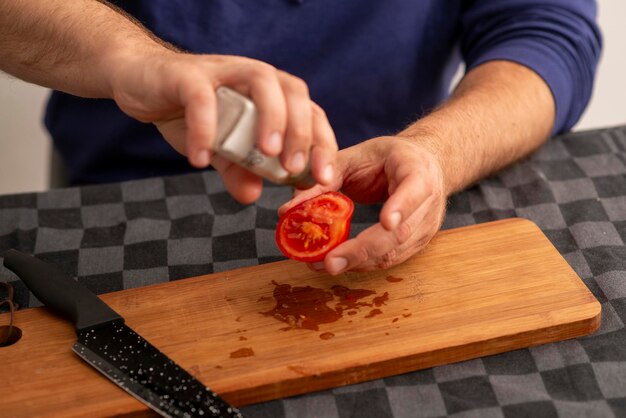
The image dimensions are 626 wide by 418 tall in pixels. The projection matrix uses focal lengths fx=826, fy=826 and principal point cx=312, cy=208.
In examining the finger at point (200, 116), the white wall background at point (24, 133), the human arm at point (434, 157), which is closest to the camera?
the finger at point (200, 116)

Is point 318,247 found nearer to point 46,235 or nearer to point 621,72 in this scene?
point 46,235

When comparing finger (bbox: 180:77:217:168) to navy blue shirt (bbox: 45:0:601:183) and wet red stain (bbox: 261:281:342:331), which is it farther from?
navy blue shirt (bbox: 45:0:601:183)

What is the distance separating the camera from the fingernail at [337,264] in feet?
3.57

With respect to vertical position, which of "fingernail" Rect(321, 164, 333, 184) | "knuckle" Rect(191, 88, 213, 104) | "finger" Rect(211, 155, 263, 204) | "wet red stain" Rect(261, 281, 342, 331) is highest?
"knuckle" Rect(191, 88, 213, 104)

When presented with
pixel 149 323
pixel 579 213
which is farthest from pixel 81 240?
pixel 579 213

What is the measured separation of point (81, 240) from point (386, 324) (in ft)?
1.82

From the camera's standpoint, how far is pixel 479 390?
102 cm

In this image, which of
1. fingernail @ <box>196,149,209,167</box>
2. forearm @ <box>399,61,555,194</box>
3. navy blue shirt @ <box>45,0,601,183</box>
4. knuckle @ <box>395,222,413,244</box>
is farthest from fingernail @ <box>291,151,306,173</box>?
navy blue shirt @ <box>45,0,601,183</box>

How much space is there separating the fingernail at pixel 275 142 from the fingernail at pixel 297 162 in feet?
0.12

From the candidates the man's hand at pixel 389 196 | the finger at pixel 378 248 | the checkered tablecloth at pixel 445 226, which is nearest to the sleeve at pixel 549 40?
the checkered tablecloth at pixel 445 226

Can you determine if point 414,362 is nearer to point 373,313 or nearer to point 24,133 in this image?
point 373,313

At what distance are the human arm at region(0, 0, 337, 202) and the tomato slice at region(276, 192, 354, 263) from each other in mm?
126

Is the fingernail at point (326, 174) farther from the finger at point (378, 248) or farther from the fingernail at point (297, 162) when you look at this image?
the finger at point (378, 248)

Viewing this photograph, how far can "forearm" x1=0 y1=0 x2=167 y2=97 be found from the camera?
1.10 m
